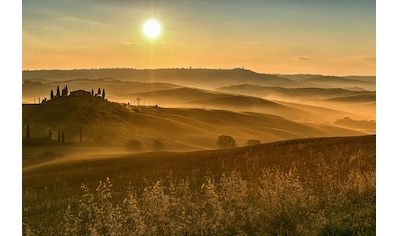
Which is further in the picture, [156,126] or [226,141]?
[156,126]

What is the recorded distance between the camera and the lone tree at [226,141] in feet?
41.3

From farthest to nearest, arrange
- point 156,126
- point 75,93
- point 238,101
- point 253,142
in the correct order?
point 238,101 → point 156,126 → point 253,142 → point 75,93

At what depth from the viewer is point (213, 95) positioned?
14945 mm

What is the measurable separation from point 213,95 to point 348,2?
16.9ft

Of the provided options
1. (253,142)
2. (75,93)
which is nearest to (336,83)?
(253,142)

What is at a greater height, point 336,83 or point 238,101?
point 336,83

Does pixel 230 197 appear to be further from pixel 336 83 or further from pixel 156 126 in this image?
pixel 156 126

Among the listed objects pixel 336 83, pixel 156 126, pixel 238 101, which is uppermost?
pixel 336 83

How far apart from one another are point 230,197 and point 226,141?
4208 millimetres

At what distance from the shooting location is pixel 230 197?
858 cm

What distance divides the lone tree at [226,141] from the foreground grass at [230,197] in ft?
0.80

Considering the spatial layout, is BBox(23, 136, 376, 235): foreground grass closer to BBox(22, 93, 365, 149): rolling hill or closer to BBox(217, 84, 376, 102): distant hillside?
BBox(22, 93, 365, 149): rolling hill

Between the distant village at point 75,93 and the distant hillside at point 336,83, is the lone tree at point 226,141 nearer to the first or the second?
the distant hillside at point 336,83

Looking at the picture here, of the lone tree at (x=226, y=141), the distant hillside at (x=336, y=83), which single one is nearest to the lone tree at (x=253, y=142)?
the lone tree at (x=226, y=141)
